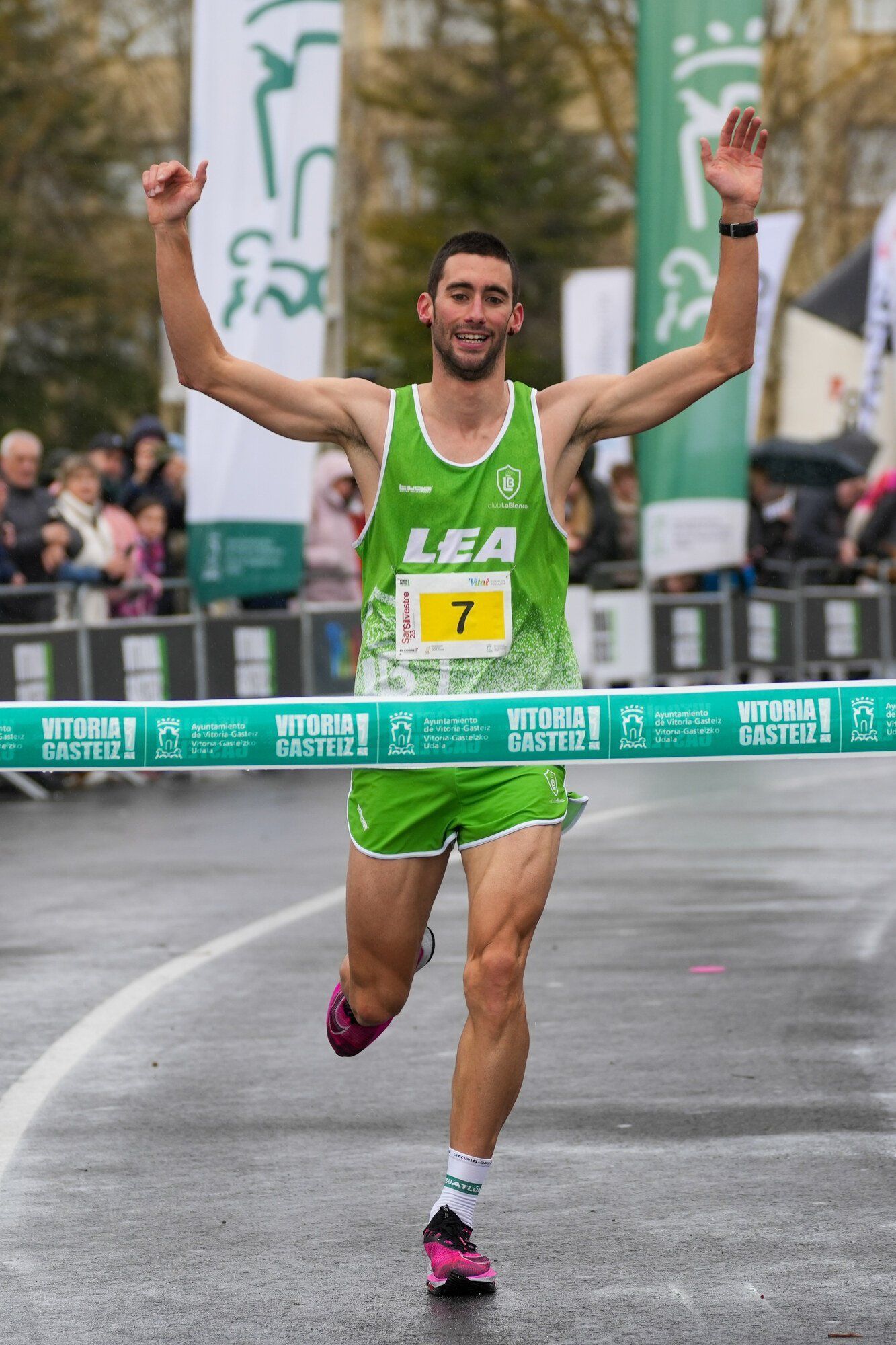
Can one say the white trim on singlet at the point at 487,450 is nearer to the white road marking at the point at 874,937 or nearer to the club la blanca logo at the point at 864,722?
the club la blanca logo at the point at 864,722

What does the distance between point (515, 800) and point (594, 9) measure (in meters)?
38.6

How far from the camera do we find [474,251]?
18.9 ft

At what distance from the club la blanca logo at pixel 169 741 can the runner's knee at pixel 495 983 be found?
88cm

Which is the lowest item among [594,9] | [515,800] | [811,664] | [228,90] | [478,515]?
[811,664]

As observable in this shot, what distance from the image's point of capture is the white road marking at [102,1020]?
22.6 ft

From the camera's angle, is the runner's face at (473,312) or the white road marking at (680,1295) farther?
the runner's face at (473,312)

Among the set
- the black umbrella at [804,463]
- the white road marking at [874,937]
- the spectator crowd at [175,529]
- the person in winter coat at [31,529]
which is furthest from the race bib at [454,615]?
the black umbrella at [804,463]

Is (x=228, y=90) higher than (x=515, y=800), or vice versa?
(x=228, y=90)

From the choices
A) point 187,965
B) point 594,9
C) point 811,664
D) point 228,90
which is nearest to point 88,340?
point 594,9

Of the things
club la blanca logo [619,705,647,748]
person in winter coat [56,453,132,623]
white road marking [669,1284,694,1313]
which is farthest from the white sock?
person in winter coat [56,453,132,623]

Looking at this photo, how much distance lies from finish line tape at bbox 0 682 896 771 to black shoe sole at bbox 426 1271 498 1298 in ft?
3.71

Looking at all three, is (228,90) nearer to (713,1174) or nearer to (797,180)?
(713,1174)

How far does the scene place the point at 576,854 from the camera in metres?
12.5

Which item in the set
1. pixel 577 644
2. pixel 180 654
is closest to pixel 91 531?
pixel 180 654
